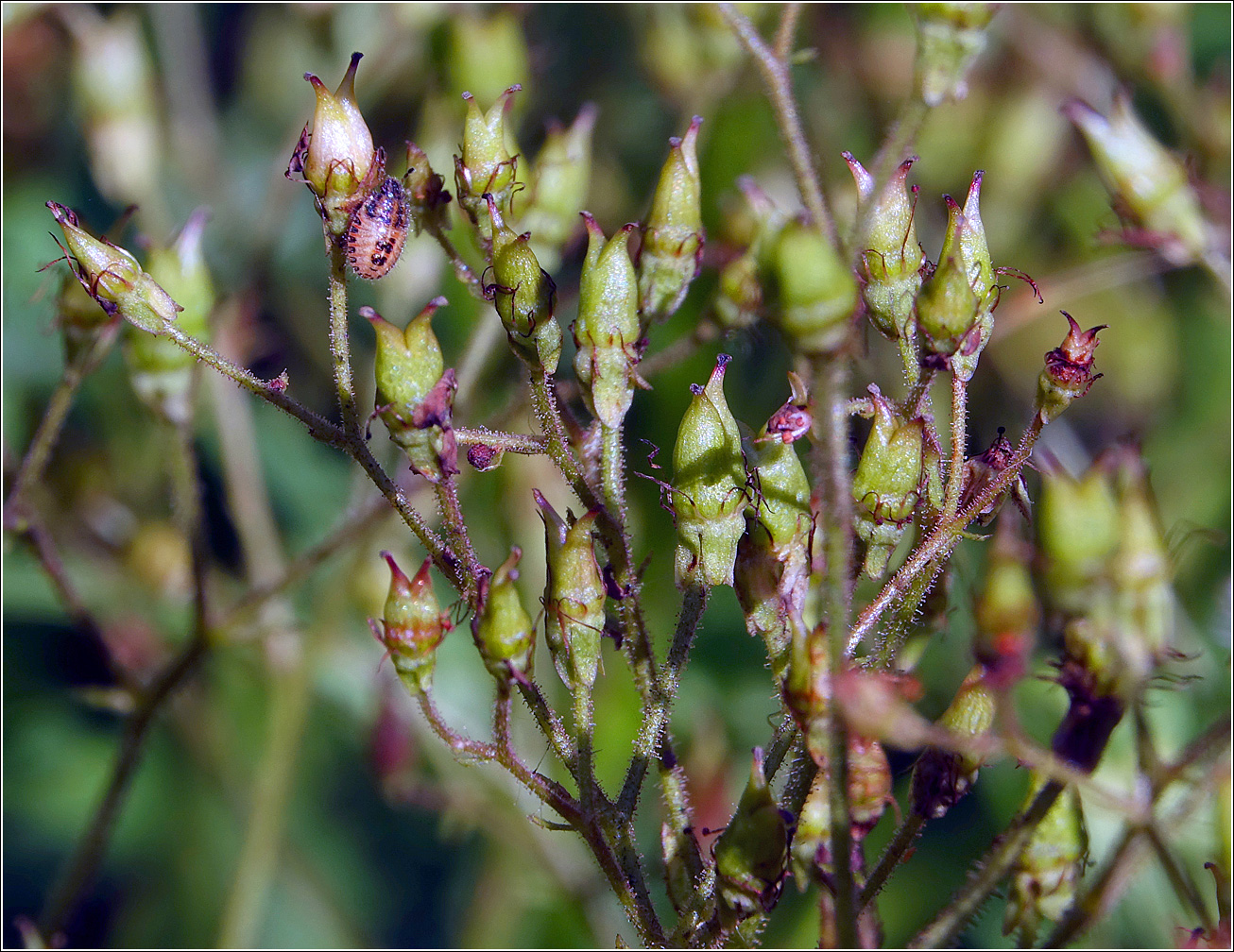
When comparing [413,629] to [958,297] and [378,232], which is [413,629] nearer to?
[378,232]

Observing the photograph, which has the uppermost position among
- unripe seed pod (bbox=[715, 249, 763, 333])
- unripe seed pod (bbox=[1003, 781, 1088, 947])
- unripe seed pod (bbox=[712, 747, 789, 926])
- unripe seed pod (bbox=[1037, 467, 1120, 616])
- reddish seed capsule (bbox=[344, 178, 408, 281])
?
unripe seed pod (bbox=[715, 249, 763, 333])

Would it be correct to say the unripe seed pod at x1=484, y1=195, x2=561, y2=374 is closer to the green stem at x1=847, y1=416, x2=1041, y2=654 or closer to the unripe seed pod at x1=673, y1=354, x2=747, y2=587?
the unripe seed pod at x1=673, y1=354, x2=747, y2=587

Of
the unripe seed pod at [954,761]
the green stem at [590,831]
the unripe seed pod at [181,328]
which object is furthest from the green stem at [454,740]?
the unripe seed pod at [181,328]

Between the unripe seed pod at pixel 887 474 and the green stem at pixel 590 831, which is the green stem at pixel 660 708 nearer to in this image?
the green stem at pixel 590 831

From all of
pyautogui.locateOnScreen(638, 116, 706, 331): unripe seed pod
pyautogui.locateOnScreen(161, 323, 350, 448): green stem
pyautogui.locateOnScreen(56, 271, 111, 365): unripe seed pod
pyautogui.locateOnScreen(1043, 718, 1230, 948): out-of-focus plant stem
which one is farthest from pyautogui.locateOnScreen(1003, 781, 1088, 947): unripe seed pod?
pyautogui.locateOnScreen(56, 271, 111, 365): unripe seed pod

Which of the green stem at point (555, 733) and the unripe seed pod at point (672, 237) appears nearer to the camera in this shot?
the green stem at point (555, 733)
